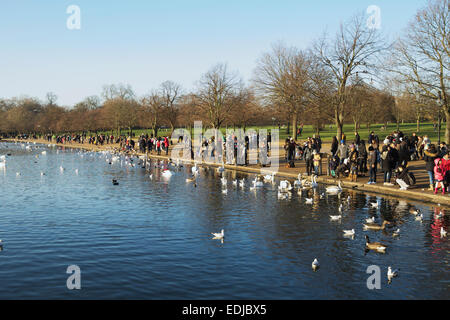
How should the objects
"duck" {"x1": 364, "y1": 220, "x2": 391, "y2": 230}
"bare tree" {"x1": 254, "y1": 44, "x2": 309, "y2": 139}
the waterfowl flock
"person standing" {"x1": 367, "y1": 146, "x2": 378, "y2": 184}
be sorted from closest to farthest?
the waterfowl flock, "duck" {"x1": 364, "y1": 220, "x2": 391, "y2": 230}, "person standing" {"x1": 367, "y1": 146, "x2": 378, "y2": 184}, "bare tree" {"x1": 254, "y1": 44, "x2": 309, "y2": 139}

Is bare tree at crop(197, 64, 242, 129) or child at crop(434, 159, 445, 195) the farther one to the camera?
bare tree at crop(197, 64, 242, 129)

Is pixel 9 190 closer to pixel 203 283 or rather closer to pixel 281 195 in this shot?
pixel 281 195

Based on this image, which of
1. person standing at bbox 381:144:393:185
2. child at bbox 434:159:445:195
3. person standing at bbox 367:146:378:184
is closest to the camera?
child at bbox 434:159:445:195

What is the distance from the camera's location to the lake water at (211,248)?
895cm

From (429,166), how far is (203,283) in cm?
1441

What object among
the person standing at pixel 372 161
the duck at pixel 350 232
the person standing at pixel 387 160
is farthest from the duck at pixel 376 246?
the person standing at pixel 372 161

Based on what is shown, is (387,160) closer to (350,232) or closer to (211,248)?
(350,232)

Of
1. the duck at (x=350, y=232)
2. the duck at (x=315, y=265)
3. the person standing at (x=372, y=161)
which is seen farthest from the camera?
the person standing at (x=372, y=161)

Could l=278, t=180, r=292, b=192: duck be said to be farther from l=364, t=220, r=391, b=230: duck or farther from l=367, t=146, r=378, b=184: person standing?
l=364, t=220, r=391, b=230: duck

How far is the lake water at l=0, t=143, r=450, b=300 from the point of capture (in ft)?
29.4

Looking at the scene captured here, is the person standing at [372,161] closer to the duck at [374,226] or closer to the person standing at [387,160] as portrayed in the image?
the person standing at [387,160]

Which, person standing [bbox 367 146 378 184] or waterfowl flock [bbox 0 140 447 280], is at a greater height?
person standing [bbox 367 146 378 184]

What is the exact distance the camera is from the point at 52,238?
13.1 meters

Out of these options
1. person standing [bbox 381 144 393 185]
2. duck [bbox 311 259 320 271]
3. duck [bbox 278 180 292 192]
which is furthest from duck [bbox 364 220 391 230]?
person standing [bbox 381 144 393 185]
